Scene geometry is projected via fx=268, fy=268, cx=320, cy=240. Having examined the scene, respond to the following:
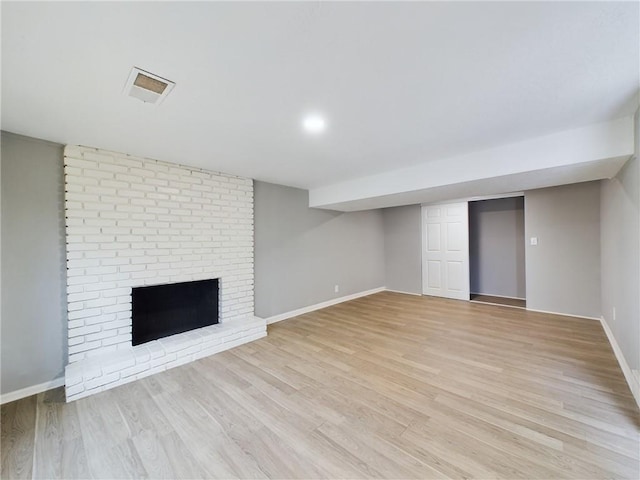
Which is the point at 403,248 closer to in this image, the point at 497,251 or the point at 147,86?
the point at 497,251

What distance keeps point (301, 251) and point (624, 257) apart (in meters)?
3.87

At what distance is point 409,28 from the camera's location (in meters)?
1.20

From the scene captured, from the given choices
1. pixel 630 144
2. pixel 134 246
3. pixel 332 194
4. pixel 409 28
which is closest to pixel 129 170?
pixel 134 246

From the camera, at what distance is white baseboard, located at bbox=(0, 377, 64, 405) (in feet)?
7.45

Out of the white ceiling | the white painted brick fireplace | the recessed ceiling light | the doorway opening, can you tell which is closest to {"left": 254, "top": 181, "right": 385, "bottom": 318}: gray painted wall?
the white painted brick fireplace

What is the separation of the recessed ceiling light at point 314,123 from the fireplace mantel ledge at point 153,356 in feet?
8.48

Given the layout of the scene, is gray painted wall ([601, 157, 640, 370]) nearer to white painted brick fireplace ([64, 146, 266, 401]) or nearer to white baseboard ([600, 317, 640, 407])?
white baseboard ([600, 317, 640, 407])

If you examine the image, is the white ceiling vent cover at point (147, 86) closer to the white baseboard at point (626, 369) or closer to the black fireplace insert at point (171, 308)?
the black fireplace insert at point (171, 308)

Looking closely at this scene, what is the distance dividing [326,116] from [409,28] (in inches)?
35.2

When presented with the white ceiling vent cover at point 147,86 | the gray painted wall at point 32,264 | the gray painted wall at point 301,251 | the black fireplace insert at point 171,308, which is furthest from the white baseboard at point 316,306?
the white ceiling vent cover at point 147,86

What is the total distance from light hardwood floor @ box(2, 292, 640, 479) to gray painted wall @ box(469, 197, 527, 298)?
244cm

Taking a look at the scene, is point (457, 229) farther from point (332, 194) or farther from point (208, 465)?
point (208, 465)

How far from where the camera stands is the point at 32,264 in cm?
241

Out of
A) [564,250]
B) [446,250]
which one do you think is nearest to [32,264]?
[446,250]
